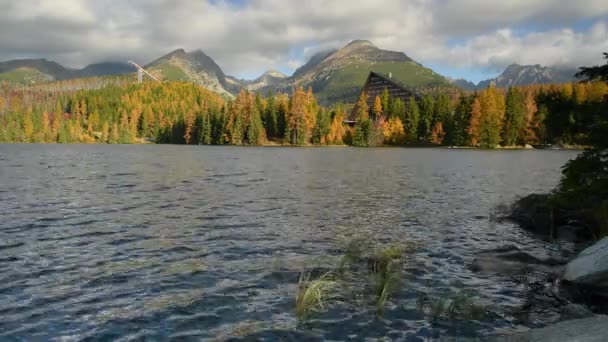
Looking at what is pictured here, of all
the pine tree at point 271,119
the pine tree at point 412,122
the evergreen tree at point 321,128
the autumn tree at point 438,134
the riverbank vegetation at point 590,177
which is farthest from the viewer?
the pine tree at point 271,119

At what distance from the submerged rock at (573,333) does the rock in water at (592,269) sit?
4.07 meters

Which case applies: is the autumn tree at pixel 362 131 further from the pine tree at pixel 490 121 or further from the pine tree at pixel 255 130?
the pine tree at pixel 490 121

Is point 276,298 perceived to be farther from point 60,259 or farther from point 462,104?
point 462,104

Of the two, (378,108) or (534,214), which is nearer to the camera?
(534,214)

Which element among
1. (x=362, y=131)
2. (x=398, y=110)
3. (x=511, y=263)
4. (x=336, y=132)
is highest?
(x=398, y=110)

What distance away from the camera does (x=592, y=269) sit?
41.1 ft

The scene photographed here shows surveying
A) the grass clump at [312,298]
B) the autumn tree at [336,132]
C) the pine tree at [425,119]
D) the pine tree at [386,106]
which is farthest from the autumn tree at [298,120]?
the grass clump at [312,298]

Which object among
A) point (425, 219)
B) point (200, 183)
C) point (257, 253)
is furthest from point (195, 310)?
→ point (200, 183)

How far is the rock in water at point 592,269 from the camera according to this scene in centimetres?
1230

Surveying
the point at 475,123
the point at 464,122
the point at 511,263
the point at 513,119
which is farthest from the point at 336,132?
the point at 511,263

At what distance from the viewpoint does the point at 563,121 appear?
20.1m

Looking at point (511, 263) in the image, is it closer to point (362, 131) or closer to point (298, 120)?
point (362, 131)

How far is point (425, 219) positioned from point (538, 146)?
473ft

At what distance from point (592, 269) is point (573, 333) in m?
5.13
